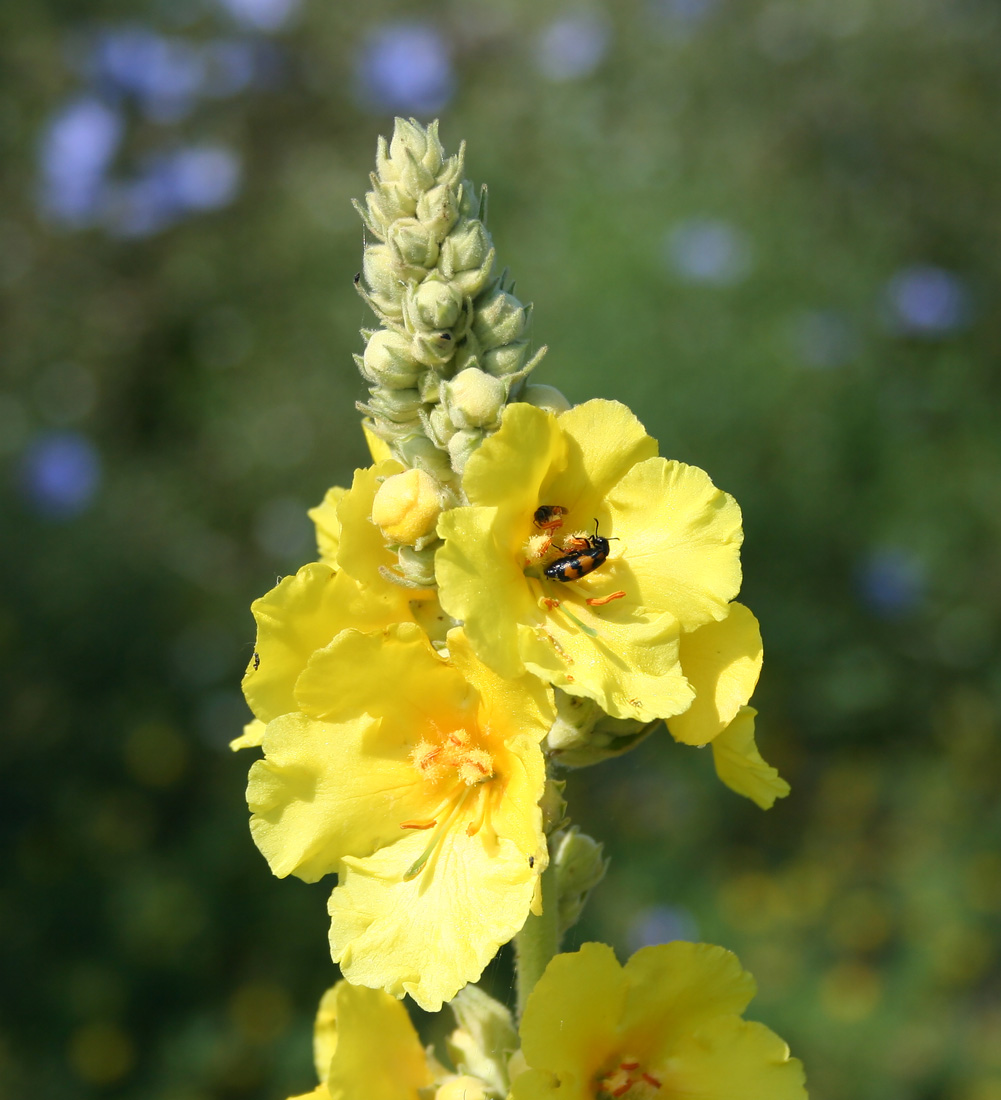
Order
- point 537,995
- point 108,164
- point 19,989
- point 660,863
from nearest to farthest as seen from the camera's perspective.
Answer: point 537,995 → point 19,989 → point 660,863 → point 108,164

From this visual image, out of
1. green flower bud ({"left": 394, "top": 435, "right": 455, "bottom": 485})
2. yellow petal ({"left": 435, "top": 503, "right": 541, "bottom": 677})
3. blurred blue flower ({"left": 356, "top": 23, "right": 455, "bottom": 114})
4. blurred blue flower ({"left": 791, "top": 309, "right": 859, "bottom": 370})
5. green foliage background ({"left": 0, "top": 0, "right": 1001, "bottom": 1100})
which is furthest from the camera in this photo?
blurred blue flower ({"left": 356, "top": 23, "right": 455, "bottom": 114})

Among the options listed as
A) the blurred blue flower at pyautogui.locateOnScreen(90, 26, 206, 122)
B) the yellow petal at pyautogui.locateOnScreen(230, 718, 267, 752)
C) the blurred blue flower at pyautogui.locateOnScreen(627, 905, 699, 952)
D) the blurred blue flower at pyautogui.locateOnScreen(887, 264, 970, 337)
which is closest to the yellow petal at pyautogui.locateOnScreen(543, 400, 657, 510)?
the yellow petal at pyautogui.locateOnScreen(230, 718, 267, 752)

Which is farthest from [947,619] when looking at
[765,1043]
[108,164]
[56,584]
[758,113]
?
[108,164]

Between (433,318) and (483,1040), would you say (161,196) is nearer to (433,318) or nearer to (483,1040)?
(433,318)

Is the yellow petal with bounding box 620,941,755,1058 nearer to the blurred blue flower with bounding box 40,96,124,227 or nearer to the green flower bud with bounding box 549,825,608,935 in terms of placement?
the green flower bud with bounding box 549,825,608,935

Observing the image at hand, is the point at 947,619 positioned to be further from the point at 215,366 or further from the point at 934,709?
the point at 215,366

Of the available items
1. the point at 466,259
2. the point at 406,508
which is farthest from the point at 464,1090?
the point at 466,259
